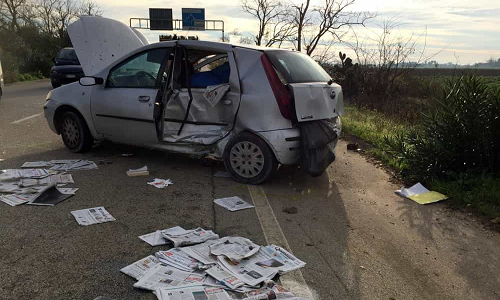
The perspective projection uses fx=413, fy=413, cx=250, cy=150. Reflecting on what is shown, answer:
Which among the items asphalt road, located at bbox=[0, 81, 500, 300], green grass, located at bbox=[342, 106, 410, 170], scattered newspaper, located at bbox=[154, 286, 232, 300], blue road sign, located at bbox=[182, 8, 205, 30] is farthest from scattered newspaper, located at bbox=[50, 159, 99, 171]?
blue road sign, located at bbox=[182, 8, 205, 30]

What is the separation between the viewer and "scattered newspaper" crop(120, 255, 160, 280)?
112 inches

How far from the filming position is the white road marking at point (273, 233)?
279cm

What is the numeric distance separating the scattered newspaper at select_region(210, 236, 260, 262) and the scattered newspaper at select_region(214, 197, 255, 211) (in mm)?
820

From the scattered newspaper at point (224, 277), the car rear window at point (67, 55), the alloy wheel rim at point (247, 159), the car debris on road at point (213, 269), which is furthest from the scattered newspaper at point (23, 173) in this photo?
the car rear window at point (67, 55)

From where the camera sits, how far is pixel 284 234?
12.2ft

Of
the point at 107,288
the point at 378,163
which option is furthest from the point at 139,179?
the point at 378,163

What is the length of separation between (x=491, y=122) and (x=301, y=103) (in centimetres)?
249

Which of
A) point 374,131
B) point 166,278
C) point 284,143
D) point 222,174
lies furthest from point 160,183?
point 374,131

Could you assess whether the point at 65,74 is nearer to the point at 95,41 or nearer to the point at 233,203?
the point at 95,41

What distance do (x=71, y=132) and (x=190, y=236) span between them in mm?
3814

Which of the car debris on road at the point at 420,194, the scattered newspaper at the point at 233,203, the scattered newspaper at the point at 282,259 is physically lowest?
the car debris on road at the point at 420,194

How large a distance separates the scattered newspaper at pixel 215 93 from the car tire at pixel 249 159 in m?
0.52

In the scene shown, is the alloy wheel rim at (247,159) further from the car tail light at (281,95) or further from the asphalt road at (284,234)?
the car tail light at (281,95)

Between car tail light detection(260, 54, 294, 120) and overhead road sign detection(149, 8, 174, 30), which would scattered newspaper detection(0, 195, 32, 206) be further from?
overhead road sign detection(149, 8, 174, 30)
